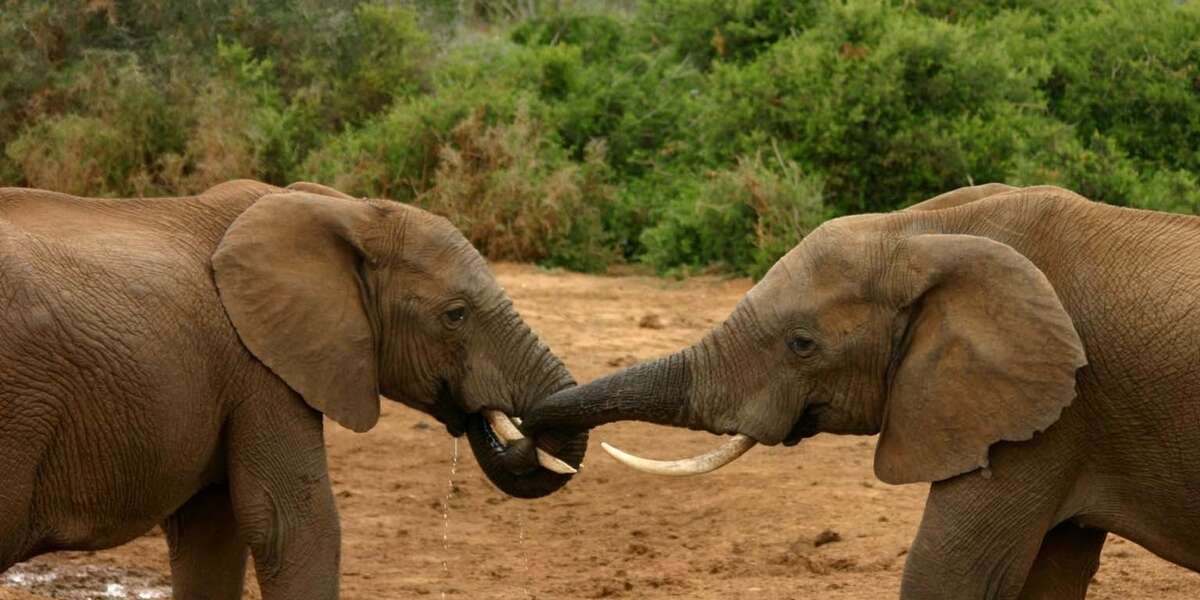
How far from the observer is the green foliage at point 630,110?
45.5 feet

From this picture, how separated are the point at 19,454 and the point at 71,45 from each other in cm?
1221

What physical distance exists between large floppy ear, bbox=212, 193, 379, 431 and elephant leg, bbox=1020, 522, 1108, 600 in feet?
7.04

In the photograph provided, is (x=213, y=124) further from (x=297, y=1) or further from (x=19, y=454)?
(x=19, y=454)

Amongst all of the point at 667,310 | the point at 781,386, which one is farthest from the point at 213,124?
the point at 781,386

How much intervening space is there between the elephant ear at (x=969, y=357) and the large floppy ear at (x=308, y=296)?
5.68 ft

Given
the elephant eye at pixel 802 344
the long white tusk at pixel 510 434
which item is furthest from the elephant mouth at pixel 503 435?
the elephant eye at pixel 802 344

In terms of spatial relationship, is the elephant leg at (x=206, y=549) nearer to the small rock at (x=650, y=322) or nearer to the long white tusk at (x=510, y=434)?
the long white tusk at (x=510, y=434)

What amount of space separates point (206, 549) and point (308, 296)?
957 mm

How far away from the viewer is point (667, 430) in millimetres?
10352

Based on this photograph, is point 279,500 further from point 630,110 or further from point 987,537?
point 630,110

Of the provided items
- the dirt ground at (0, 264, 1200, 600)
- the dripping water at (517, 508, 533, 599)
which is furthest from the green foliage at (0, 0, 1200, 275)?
the dripping water at (517, 508, 533, 599)

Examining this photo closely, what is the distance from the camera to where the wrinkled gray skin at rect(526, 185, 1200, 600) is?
5414 mm

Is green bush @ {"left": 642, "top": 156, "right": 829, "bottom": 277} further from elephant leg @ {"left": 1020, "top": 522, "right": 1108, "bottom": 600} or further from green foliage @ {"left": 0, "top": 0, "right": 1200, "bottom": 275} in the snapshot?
elephant leg @ {"left": 1020, "top": 522, "right": 1108, "bottom": 600}

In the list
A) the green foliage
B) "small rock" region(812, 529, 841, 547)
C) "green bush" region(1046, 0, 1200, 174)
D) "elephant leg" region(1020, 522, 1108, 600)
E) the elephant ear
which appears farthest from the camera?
"green bush" region(1046, 0, 1200, 174)
